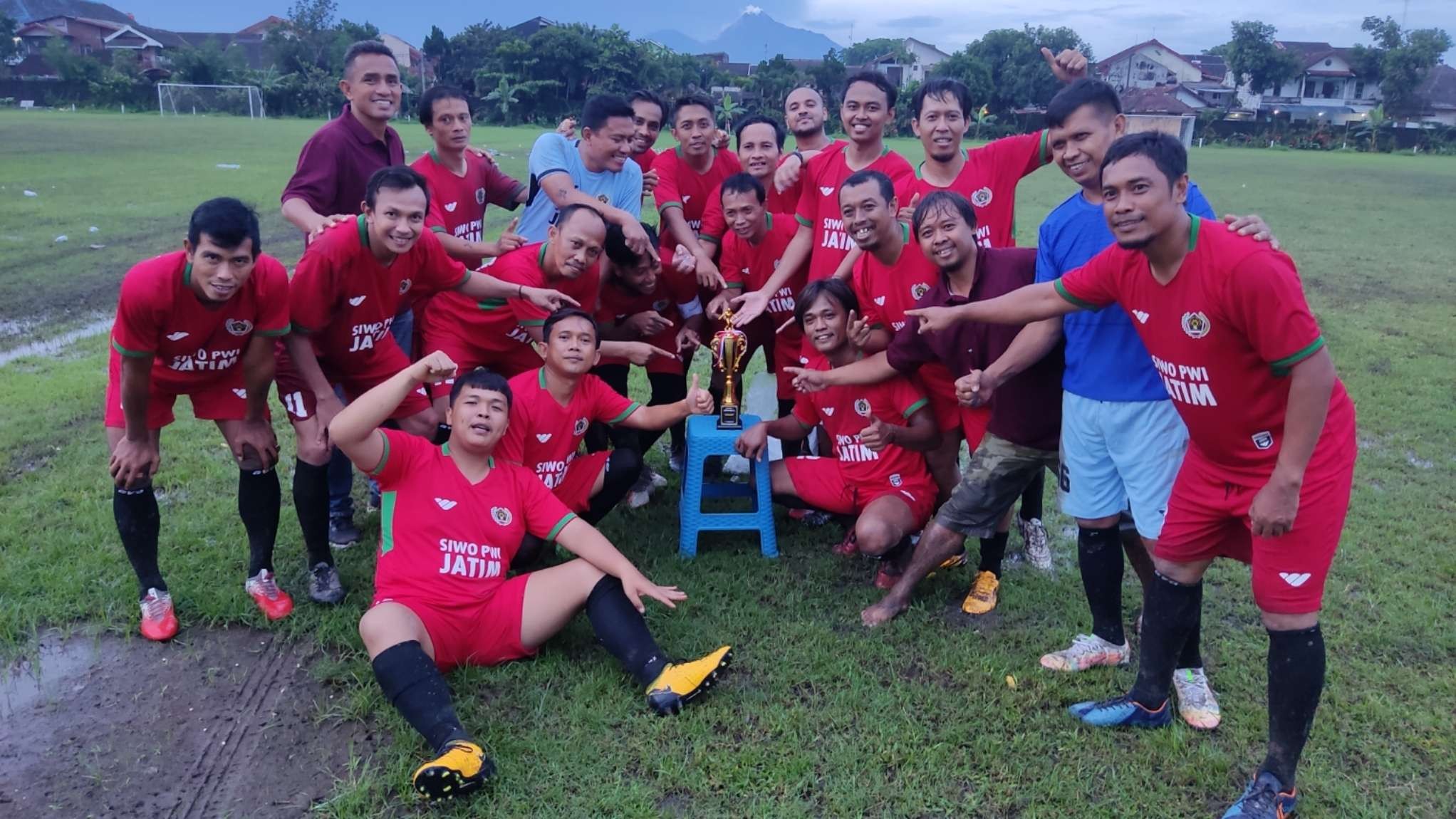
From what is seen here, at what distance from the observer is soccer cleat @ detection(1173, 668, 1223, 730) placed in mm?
3432

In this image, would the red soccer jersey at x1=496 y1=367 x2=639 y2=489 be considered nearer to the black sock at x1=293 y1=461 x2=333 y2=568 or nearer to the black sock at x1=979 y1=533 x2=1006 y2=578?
the black sock at x1=293 y1=461 x2=333 y2=568

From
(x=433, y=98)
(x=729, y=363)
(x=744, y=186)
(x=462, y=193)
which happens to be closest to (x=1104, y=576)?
(x=729, y=363)

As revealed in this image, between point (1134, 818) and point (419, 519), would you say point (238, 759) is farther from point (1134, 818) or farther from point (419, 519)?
point (1134, 818)

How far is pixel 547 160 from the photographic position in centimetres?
529

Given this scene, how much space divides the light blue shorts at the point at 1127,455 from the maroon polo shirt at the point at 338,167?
3.39m

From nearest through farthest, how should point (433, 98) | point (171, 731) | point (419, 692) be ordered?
point (419, 692), point (171, 731), point (433, 98)

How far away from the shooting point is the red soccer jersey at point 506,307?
4.75 metres

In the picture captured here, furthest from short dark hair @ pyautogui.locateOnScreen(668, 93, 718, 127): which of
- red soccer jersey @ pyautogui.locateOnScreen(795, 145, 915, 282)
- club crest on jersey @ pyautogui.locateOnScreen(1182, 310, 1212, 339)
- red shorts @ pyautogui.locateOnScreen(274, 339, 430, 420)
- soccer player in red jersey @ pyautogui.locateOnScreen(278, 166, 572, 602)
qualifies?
club crest on jersey @ pyautogui.locateOnScreen(1182, 310, 1212, 339)

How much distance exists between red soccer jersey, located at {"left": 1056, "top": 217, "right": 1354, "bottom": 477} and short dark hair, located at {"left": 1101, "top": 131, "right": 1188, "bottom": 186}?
0.53 feet

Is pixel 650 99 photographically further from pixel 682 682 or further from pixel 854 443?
pixel 682 682

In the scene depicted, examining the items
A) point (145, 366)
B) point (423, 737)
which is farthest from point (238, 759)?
point (145, 366)

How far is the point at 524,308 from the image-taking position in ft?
15.1

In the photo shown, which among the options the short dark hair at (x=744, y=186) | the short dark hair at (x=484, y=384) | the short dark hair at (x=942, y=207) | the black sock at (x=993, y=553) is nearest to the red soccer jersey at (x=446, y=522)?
the short dark hair at (x=484, y=384)

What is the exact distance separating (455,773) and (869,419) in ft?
8.15
